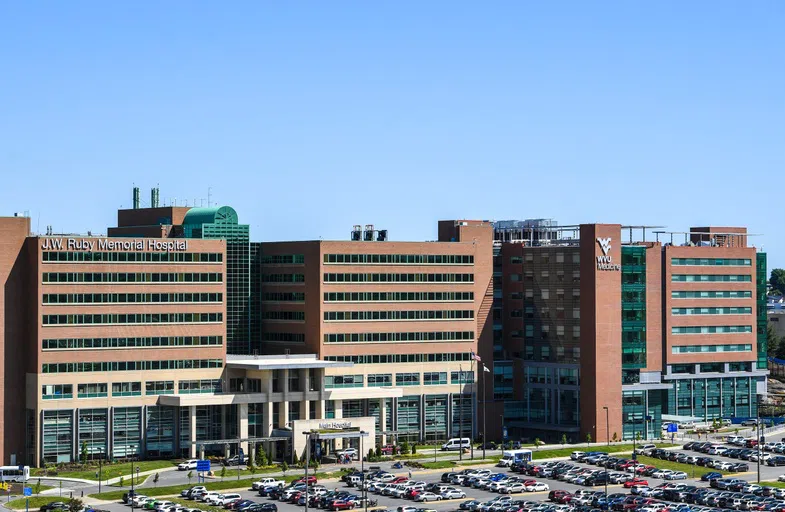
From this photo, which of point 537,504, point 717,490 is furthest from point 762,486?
point 537,504

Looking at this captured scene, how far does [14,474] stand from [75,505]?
25982 mm

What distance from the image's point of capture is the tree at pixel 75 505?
17038 cm

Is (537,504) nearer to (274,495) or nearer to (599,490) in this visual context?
(599,490)

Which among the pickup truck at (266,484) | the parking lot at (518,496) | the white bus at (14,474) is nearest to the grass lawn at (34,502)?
the parking lot at (518,496)

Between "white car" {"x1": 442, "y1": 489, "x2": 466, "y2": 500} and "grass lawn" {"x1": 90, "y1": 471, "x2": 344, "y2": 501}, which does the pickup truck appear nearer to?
"grass lawn" {"x1": 90, "y1": 471, "x2": 344, "y2": 501}

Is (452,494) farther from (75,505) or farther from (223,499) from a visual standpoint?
(75,505)

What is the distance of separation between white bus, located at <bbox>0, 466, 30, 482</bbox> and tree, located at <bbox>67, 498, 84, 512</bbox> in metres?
18.3

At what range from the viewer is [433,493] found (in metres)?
189

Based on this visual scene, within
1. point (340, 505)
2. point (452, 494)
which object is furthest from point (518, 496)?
point (340, 505)

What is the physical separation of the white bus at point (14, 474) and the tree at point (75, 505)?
1831 cm

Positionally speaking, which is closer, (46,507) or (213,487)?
(46,507)

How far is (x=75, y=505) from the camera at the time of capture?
172m

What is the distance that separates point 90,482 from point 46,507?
1868cm

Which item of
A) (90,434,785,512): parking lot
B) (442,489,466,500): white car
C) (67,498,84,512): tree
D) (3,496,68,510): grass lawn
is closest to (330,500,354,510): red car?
(90,434,785,512): parking lot
